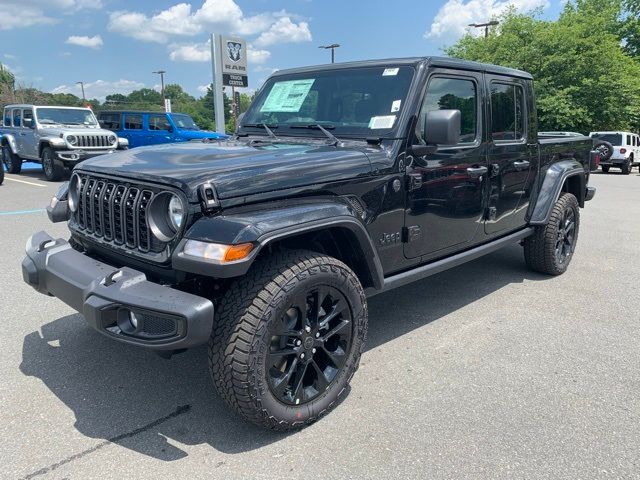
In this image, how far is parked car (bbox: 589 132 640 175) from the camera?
63.2 ft

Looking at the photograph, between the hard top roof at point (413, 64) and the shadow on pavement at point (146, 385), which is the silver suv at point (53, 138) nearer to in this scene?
the shadow on pavement at point (146, 385)

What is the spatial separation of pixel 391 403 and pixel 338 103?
2023 mm

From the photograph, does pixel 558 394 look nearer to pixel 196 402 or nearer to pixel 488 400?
pixel 488 400

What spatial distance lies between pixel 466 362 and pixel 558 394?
0.58 metres

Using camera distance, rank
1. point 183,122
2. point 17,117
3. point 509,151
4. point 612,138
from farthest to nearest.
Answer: point 612,138, point 183,122, point 17,117, point 509,151

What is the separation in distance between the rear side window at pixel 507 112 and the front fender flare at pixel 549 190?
2.18ft

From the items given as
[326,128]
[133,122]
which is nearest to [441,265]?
[326,128]

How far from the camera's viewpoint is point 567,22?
1088 inches

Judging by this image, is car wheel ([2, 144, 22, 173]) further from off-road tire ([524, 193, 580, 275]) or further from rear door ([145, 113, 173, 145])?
off-road tire ([524, 193, 580, 275])

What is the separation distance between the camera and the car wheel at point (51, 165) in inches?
502

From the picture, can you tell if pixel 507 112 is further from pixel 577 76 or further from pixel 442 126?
pixel 577 76

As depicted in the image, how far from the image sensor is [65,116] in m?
14.0

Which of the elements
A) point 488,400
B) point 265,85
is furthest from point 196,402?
point 265,85

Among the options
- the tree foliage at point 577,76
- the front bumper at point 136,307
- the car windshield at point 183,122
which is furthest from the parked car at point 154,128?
the tree foliage at point 577,76
